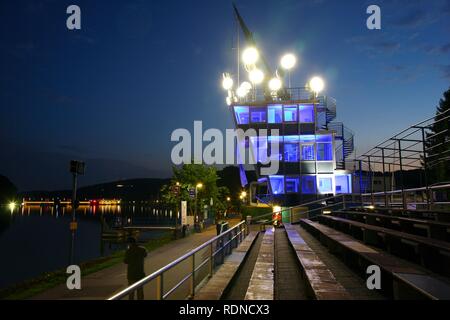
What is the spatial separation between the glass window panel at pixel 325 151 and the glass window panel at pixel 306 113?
323 cm

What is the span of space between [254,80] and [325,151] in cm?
1537

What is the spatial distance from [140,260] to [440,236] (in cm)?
680

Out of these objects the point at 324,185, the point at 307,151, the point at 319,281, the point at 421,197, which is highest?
the point at 307,151

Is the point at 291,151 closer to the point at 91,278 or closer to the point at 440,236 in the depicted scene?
the point at 91,278

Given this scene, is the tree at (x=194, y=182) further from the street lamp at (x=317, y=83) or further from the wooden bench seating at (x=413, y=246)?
the wooden bench seating at (x=413, y=246)

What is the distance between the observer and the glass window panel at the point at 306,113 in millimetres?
38625

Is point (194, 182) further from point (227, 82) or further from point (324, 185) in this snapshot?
point (324, 185)

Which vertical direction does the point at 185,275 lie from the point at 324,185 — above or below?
below

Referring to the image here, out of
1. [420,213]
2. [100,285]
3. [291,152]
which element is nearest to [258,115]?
[291,152]

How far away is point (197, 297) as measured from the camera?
6258 mm

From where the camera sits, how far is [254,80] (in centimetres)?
2716

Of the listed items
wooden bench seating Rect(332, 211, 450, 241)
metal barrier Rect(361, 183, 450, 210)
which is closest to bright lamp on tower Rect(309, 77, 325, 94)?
metal barrier Rect(361, 183, 450, 210)

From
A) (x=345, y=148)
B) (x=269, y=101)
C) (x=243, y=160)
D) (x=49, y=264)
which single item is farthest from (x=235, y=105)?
(x=49, y=264)

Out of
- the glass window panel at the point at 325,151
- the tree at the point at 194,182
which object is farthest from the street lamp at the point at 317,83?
the tree at the point at 194,182
